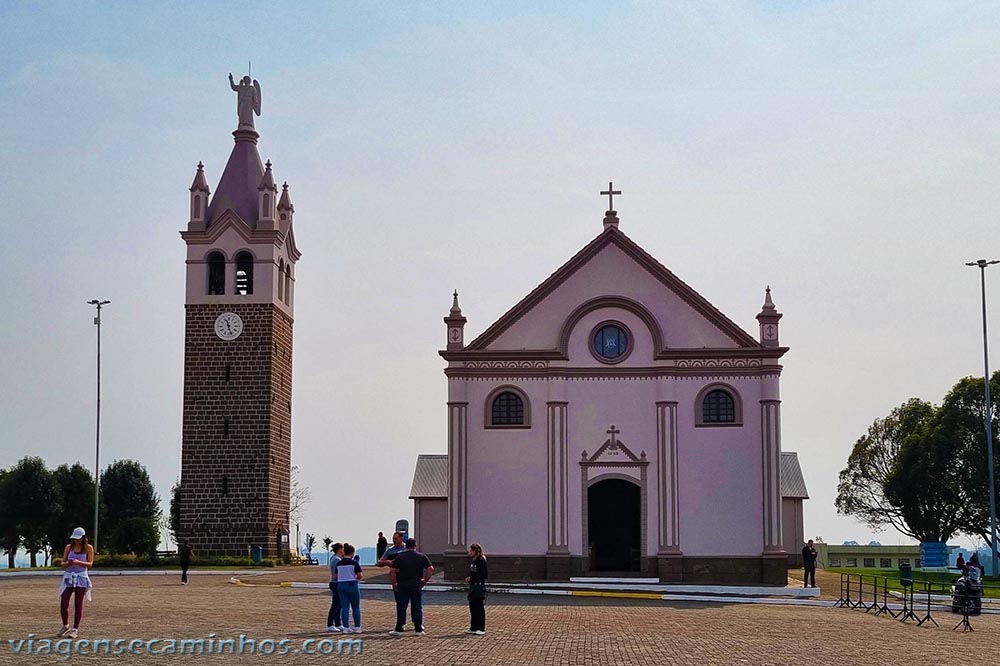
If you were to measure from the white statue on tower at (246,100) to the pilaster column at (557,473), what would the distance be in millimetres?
23674

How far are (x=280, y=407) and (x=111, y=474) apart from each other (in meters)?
31.4

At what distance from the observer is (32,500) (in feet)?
256

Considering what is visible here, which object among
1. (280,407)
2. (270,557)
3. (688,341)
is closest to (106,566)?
(270,557)

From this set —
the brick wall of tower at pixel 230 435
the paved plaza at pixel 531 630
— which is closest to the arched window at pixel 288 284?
the brick wall of tower at pixel 230 435

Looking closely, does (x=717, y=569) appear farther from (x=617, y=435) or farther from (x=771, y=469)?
(x=617, y=435)

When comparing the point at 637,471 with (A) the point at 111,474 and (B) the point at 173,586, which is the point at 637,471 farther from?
(A) the point at 111,474

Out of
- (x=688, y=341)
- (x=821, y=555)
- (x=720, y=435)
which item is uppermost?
(x=688, y=341)

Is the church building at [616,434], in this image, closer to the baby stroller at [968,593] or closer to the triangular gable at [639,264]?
the triangular gable at [639,264]

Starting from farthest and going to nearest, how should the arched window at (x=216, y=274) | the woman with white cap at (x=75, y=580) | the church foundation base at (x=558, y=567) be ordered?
the arched window at (x=216, y=274) < the church foundation base at (x=558, y=567) < the woman with white cap at (x=75, y=580)

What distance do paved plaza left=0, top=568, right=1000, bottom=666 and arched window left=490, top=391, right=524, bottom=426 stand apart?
8043mm

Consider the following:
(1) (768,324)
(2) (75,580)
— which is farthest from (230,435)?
(2) (75,580)

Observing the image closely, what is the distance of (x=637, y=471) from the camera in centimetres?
4100

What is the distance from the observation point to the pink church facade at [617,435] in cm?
4059

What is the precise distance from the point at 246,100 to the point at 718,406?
2755cm
